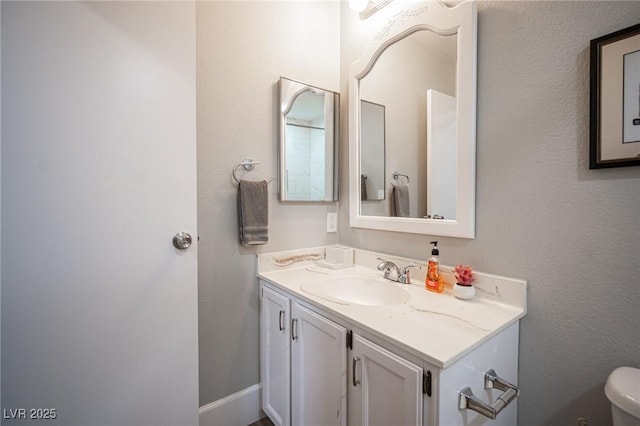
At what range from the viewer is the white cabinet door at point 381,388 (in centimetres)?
77

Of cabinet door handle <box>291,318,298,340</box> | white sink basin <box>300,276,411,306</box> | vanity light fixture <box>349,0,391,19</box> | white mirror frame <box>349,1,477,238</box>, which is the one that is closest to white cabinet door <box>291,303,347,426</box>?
cabinet door handle <box>291,318,298,340</box>

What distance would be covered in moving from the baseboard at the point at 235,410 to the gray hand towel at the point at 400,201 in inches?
49.0

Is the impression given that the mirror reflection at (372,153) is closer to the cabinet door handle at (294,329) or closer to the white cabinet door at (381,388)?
the cabinet door handle at (294,329)

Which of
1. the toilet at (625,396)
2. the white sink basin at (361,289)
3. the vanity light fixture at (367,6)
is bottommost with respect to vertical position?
→ the toilet at (625,396)

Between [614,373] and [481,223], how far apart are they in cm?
57

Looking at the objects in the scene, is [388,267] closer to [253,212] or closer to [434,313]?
[434,313]

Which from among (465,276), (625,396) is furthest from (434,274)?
(625,396)

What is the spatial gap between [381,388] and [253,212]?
958 mm

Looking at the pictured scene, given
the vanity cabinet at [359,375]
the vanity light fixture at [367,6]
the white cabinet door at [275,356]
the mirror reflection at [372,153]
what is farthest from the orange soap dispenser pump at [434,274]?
the vanity light fixture at [367,6]

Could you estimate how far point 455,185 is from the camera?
47.3 inches

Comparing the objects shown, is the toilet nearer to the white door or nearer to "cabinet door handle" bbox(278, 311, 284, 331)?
"cabinet door handle" bbox(278, 311, 284, 331)

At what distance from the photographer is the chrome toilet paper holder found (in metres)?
0.75

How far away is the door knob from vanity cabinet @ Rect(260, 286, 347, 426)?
0.50 meters

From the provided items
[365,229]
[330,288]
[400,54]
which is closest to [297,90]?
[400,54]
